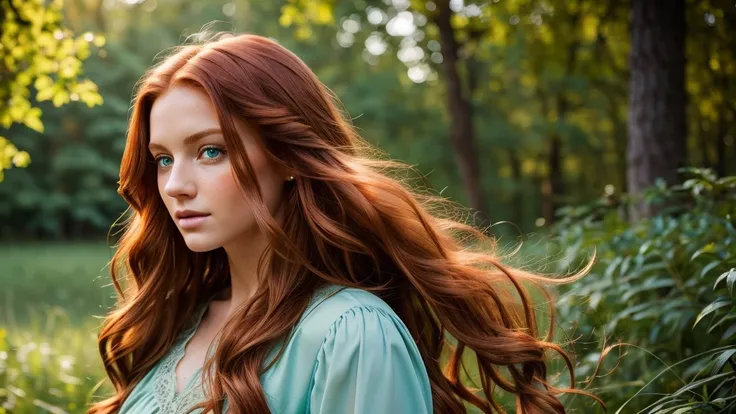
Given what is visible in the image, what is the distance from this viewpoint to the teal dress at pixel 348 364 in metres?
1.71

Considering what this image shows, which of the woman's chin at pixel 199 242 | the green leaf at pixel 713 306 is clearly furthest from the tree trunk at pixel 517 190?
the woman's chin at pixel 199 242

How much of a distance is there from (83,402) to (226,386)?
2540 mm

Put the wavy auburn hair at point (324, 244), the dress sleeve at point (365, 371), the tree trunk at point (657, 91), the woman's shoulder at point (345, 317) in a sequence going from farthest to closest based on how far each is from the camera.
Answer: the tree trunk at point (657, 91) < the wavy auburn hair at point (324, 244) < the woman's shoulder at point (345, 317) < the dress sleeve at point (365, 371)

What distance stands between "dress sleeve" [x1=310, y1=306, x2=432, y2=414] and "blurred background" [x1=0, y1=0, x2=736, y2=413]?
1.85ft

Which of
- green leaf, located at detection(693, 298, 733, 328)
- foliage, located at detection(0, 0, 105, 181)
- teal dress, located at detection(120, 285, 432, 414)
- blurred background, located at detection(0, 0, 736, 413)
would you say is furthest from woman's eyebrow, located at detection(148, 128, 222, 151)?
foliage, located at detection(0, 0, 105, 181)

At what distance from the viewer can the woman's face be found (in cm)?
200

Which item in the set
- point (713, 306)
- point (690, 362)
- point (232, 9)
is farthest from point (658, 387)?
point (232, 9)

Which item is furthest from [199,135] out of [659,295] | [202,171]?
[659,295]

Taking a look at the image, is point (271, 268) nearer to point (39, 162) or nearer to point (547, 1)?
point (547, 1)

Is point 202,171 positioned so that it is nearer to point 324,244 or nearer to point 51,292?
point 324,244

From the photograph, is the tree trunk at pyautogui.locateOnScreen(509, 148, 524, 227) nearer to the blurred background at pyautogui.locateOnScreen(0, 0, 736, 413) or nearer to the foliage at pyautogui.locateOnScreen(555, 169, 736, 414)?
the blurred background at pyautogui.locateOnScreen(0, 0, 736, 413)

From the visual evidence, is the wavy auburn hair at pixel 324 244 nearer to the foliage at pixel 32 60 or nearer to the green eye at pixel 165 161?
the green eye at pixel 165 161

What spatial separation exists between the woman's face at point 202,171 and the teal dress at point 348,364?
0.31 m

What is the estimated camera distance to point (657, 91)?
15.3 ft
